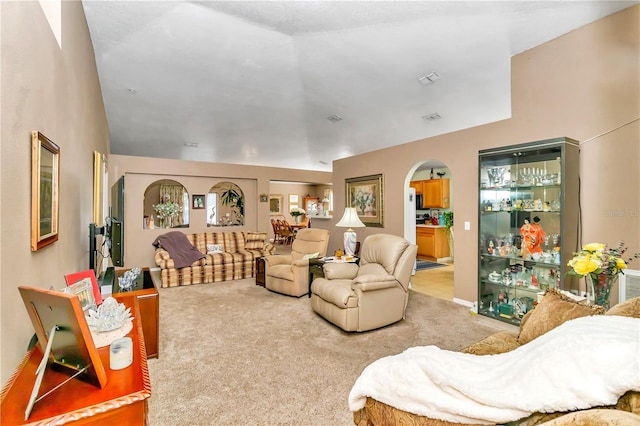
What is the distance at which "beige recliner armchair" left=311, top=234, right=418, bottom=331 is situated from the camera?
125 inches

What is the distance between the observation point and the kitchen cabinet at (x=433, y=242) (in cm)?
768

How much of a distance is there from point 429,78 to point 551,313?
3.51 metres

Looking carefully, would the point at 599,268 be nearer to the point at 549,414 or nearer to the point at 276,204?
the point at 549,414

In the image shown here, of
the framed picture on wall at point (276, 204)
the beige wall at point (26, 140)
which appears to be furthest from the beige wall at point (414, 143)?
the framed picture on wall at point (276, 204)

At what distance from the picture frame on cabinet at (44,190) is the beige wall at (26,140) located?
22mm

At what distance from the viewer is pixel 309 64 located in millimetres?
4387

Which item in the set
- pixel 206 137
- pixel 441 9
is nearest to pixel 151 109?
pixel 206 137

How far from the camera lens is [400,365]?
48.2 inches

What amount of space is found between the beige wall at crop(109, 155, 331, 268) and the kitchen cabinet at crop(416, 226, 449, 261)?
280cm

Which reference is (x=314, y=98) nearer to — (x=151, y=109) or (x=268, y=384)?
(x=151, y=109)

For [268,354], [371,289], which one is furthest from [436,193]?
[268,354]

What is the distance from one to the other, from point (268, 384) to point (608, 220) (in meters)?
3.46

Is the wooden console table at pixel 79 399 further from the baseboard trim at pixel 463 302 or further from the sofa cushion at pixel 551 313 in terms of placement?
the baseboard trim at pixel 463 302

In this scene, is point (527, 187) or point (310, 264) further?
point (310, 264)
